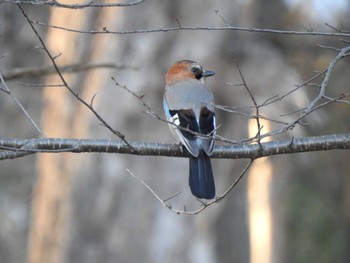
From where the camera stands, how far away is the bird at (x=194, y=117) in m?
6.02

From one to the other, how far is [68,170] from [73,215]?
544mm

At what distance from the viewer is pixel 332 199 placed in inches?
591

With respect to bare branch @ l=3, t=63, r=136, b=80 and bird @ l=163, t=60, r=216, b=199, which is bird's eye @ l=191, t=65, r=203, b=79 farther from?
bare branch @ l=3, t=63, r=136, b=80

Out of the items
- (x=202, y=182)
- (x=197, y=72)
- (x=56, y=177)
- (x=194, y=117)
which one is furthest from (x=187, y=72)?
(x=56, y=177)

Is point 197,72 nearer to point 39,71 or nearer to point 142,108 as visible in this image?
point 39,71

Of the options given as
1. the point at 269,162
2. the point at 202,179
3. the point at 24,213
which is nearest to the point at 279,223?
the point at 269,162

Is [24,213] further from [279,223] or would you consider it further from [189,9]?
[189,9]

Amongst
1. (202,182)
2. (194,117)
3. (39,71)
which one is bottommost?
(202,182)

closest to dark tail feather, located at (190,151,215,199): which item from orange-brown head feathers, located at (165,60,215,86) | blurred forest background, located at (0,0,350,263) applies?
orange-brown head feathers, located at (165,60,215,86)

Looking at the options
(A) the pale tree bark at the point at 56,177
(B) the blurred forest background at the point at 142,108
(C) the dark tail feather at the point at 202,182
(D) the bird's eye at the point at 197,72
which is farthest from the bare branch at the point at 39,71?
(A) the pale tree bark at the point at 56,177

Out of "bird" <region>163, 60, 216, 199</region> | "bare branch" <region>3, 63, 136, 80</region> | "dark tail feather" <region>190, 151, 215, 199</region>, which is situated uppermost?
"bare branch" <region>3, 63, 136, 80</region>

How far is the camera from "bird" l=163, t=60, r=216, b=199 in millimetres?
Result: 6016

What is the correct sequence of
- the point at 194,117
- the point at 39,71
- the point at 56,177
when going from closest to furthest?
the point at 194,117 < the point at 39,71 < the point at 56,177

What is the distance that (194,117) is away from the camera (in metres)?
6.52
